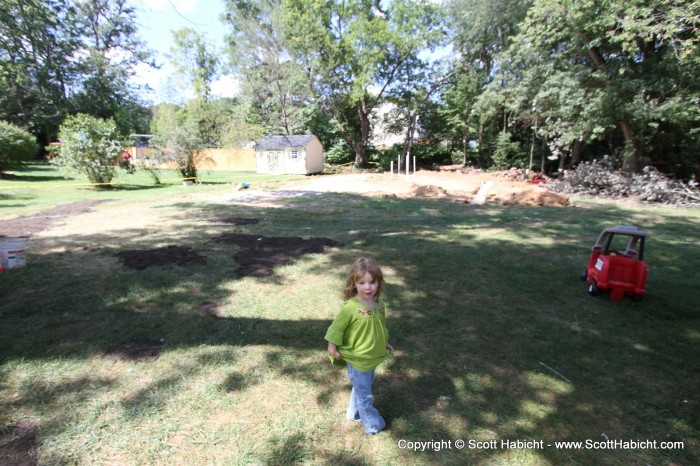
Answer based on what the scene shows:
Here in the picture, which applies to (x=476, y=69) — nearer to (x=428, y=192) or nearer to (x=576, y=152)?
(x=576, y=152)

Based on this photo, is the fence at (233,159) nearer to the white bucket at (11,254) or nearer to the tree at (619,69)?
the tree at (619,69)

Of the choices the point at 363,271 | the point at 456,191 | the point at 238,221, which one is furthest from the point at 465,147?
the point at 363,271

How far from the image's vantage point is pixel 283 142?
29.2 m

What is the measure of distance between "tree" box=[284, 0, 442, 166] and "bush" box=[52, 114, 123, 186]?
19294 mm

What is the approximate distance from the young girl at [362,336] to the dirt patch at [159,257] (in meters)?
4.05

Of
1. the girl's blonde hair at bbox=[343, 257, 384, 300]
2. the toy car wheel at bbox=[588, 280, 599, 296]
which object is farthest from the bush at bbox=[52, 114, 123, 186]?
the toy car wheel at bbox=[588, 280, 599, 296]

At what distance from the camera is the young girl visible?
2.28 m

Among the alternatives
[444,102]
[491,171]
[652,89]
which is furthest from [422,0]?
[652,89]

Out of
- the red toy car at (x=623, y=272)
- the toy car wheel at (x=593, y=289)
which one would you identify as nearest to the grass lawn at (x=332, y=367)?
the toy car wheel at (x=593, y=289)

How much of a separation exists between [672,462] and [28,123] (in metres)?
43.7

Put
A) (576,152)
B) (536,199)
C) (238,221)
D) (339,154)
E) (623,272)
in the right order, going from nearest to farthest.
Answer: (623,272), (238,221), (536,199), (576,152), (339,154)

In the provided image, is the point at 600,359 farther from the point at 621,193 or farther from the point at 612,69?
the point at 612,69

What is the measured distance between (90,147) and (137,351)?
14.5 metres

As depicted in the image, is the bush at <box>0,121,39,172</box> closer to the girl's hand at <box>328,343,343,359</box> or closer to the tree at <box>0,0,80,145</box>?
the tree at <box>0,0,80,145</box>
